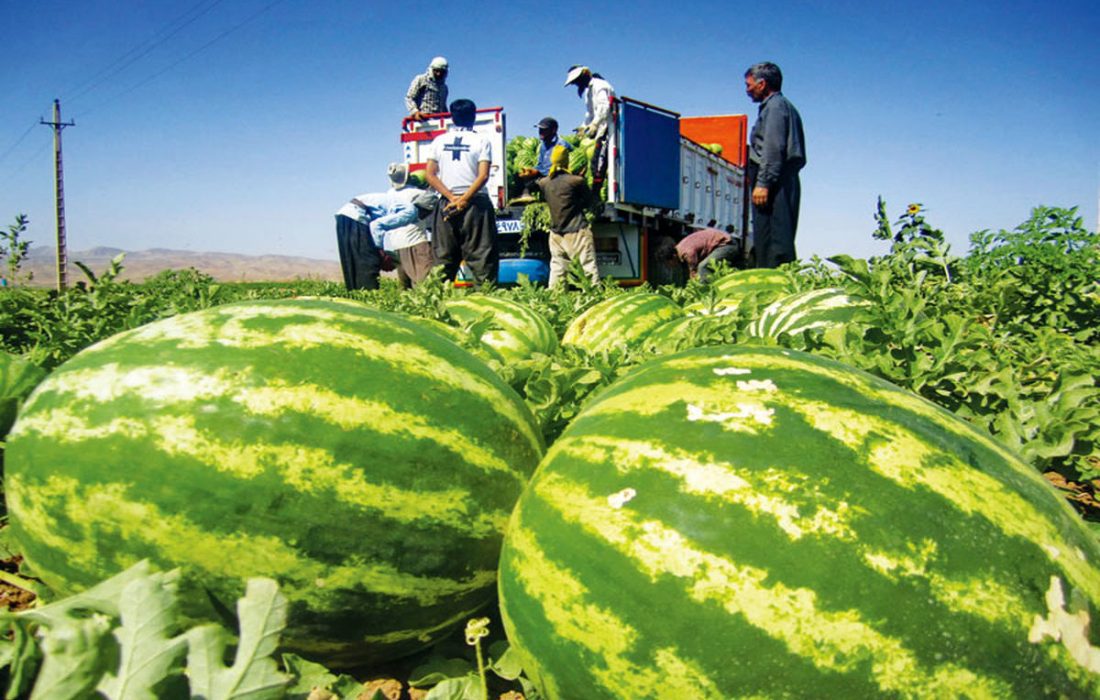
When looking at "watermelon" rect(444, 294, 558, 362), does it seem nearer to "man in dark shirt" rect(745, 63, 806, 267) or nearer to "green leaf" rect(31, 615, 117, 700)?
"green leaf" rect(31, 615, 117, 700)

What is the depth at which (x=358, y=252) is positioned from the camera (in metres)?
11.5

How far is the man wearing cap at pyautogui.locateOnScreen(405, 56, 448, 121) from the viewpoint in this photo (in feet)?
47.5

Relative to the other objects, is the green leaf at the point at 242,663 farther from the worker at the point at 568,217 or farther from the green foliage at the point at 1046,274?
the worker at the point at 568,217

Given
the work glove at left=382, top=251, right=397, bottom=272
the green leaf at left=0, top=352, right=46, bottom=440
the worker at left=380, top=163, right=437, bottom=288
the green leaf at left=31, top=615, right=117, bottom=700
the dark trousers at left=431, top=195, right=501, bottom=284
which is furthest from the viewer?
the work glove at left=382, top=251, right=397, bottom=272

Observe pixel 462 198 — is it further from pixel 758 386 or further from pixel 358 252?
pixel 758 386

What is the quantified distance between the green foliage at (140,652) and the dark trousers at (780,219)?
23.7ft

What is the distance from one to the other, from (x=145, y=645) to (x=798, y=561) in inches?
38.4

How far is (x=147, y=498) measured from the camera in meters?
1.35

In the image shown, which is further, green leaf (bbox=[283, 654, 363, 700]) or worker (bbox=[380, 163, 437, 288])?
worker (bbox=[380, 163, 437, 288])

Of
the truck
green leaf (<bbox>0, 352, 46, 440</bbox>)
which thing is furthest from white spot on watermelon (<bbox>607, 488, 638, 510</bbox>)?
the truck

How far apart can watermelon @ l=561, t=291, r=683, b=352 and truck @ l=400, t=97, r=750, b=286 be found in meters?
9.11

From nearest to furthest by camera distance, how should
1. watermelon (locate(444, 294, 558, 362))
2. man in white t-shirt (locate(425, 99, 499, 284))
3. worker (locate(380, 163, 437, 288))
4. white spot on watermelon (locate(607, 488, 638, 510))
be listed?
1. white spot on watermelon (locate(607, 488, 638, 510))
2. watermelon (locate(444, 294, 558, 362))
3. man in white t-shirt (locate(425, 99, 499, 284))
4. worker (locate(380, 163, 437, 288))

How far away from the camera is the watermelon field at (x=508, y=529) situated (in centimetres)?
109

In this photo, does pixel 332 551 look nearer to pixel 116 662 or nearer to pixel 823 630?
pixel 116 662
